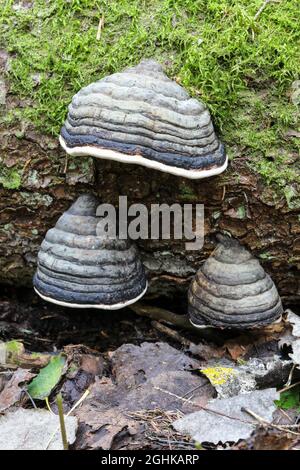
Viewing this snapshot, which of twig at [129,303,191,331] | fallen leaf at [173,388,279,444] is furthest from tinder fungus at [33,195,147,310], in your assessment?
fallen leaf at [173,388,279,444]

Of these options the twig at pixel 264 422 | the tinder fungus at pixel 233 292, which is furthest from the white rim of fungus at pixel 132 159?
the twig at pixel 264 422

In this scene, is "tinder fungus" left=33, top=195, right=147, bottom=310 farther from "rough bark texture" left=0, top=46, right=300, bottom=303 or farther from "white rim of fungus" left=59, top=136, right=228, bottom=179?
"white rim of fungus" left=59, top=136, right=228, bottom=179

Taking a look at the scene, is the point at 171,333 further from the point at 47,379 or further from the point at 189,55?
the point at 189,55

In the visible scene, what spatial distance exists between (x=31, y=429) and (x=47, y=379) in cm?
63

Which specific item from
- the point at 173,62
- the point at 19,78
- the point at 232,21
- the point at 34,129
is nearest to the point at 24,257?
the point at 34,129

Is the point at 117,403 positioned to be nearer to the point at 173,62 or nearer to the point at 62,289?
the point at 62,289

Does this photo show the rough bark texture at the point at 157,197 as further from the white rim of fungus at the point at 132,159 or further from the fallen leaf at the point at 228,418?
the fallen leaf at the point at 228,418

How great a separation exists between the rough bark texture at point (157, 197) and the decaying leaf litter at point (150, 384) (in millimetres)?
694

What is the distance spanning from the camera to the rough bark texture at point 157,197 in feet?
13.7

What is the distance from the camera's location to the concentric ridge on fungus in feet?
11.2

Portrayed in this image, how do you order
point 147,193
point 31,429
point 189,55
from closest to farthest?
point 31,429, point 189,55, point 147,193

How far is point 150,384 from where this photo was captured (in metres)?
3.80

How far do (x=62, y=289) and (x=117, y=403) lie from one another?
900 millimetres

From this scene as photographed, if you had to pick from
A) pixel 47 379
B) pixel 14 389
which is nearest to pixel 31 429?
pixel 14 389
